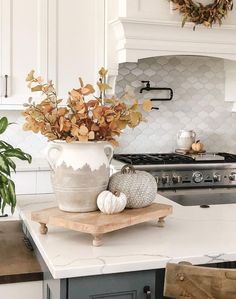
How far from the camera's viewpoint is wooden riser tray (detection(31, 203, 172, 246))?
1423 mm

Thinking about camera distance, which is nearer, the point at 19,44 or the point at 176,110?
the point at 19,44

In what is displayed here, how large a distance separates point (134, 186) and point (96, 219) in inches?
7.8

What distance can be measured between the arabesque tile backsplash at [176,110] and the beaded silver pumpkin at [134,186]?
2.35 metres

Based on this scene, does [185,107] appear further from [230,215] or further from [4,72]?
[230,215]

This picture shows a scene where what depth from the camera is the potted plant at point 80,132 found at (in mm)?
1471

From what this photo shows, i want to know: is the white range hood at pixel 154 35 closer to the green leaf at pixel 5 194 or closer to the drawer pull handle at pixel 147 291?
Result: the green leaf at pixel 5 194

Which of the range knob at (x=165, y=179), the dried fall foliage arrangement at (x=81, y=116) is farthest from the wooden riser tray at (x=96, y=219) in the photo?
the range knob at (x=165, y=179)

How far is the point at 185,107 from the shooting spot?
13.5ft

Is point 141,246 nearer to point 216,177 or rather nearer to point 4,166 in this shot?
point 4,166

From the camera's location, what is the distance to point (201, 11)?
3.45 metres

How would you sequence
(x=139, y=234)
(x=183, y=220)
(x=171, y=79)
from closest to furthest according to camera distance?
1. (x=139, y=234)
2. (x=183, y=220)
3. (x=171, y=79)

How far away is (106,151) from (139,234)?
1.02 feet

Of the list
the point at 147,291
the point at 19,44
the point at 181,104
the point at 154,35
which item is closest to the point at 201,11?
the point at 154,35

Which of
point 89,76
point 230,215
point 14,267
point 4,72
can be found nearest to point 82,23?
point 89,76
